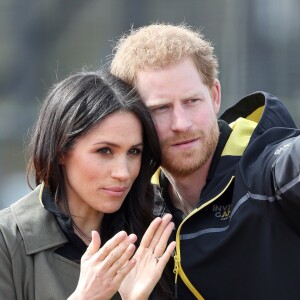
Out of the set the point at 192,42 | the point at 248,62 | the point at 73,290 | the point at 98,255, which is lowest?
the point at 248,62

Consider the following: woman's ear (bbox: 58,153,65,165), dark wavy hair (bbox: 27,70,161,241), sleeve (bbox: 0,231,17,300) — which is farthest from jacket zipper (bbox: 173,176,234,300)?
sleeve (bbox: 0,231,17,300)

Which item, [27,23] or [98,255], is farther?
[27,23]

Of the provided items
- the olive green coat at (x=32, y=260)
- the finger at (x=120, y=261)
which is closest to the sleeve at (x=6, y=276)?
the olive green coat at (x=32, y=260)

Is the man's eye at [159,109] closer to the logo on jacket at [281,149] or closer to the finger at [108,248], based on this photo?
the logo on jacket at [281,149]

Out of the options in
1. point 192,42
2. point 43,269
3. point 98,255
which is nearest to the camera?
point 98,255

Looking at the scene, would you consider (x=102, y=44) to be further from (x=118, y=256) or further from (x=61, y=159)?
(x=118, y=256)

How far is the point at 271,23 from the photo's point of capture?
712 cm

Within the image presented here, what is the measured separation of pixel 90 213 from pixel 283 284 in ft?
2.22

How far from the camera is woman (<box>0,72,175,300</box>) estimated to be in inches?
111

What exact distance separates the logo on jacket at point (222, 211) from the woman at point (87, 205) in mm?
225

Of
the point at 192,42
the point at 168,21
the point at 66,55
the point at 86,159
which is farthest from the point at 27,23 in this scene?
the point at 86,159

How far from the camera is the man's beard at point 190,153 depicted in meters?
3.26

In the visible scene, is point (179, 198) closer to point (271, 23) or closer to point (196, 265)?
point (196, 265)

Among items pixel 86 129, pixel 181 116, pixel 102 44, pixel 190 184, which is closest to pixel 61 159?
pixel 86 129
